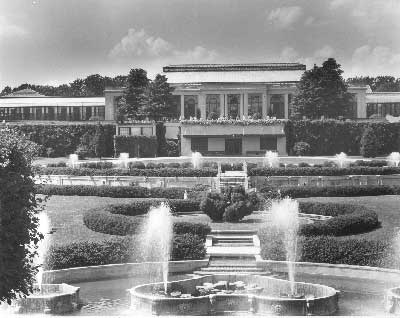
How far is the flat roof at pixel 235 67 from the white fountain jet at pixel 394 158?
25.5m

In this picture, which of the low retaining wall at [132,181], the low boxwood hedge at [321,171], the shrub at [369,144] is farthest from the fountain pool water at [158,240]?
the shrub at [369,144]

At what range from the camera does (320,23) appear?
112 feet

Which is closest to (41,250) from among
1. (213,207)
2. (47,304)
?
(47,304)

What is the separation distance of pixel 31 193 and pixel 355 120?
166 feet

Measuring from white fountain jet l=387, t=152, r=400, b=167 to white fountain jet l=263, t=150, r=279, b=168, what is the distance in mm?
8123

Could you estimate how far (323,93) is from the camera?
6825 centimetres

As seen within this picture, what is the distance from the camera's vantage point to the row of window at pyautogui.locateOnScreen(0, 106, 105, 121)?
80812 mm

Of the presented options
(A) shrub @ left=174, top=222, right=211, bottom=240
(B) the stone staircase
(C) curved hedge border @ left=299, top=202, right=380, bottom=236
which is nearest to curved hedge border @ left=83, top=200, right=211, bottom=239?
(A) shrub @ left=174, top=222, right=211, bottom=240

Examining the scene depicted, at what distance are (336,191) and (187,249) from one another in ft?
53.5

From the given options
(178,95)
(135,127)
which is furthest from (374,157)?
(178,95)

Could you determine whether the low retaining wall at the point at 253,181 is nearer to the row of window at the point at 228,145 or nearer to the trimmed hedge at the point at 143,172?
the trimmed hedge at the point at 143,172

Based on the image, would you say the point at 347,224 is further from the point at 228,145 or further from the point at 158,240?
the point at 228,145

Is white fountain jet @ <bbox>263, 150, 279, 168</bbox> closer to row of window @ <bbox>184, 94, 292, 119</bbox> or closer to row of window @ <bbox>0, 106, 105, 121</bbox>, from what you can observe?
row of window @ <bbox>184, 94, 292, 119</bbox>

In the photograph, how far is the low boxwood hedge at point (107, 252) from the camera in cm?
2344
